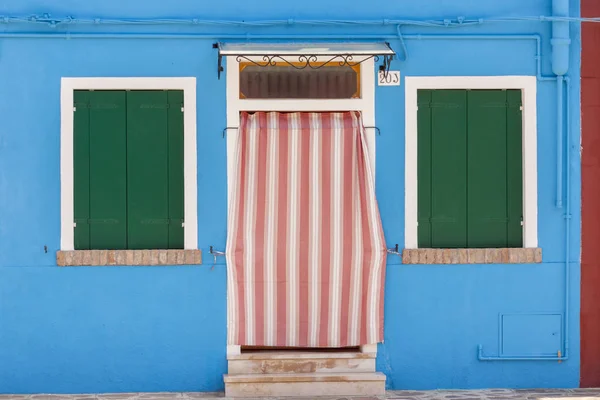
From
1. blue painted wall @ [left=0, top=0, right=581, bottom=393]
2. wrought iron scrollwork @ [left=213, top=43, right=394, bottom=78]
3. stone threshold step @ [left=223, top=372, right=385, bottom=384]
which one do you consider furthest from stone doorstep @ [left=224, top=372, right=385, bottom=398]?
wrought iron scrollwork @ [left=213, top=43, right=394, bottom=78]

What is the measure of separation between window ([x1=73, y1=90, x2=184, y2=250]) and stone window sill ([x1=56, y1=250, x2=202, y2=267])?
12cm

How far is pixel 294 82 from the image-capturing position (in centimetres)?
855

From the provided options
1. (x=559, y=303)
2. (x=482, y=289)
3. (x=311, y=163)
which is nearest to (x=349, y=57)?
(x=311, y=163)

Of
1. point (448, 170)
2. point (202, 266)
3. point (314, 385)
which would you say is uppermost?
point (448, 170)

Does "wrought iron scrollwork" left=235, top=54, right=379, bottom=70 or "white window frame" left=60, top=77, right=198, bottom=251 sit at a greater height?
"wrought iron scrollwork" left=235, top=54, right=379, bottom=70

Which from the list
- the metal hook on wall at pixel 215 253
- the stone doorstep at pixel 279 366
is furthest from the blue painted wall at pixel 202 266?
the stone doorstep at pixel 279 366

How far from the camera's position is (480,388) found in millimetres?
8711

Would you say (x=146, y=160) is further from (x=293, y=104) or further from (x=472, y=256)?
(x=472, y=256)

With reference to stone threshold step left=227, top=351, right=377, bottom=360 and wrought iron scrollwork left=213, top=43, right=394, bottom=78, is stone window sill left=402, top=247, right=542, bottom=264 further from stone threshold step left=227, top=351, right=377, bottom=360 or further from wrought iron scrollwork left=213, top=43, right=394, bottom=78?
wrought iron scrollwork left=213, top=43, right=394, bottom=78

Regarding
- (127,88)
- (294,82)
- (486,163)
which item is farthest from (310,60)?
(486,163)

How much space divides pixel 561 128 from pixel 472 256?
145 cm

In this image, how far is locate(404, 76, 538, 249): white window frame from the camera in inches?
338

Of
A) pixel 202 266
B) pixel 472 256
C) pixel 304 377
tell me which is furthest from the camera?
pixel 472 256

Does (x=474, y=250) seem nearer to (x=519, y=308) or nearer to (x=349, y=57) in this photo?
(x=519, y=308)
